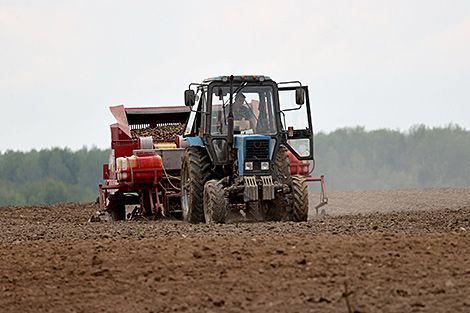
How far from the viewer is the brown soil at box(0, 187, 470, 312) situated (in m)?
6.29

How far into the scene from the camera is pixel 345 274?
6.95m

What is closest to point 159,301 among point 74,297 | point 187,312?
point 187,312

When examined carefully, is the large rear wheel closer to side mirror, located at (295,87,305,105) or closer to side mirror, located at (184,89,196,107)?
side mirror, located at (184,89,196,107)

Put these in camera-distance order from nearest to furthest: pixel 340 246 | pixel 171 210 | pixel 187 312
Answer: pixel 187 312 → pixel 340 246 → pixel 171 210

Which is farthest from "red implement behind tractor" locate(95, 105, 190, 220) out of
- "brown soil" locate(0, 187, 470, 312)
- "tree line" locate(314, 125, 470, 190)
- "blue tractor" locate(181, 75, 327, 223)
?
"tree line" locate(314, 125, 470, 190)

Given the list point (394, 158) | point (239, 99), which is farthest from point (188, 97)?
point (394, 158)

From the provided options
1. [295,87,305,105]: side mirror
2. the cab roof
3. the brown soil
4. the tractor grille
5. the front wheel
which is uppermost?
the cab roof

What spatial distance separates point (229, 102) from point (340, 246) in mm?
5070

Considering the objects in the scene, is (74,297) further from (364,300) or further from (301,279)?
(364,300)

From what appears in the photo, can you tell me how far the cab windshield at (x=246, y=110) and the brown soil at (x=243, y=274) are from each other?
2891 millimetres

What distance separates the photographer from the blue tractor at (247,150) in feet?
39.6

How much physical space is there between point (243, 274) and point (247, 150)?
5204 mm

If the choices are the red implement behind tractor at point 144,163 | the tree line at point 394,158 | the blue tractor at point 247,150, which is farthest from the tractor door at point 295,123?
the tree line at point 394,158

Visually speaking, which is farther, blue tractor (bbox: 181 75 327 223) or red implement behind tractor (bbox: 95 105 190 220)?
red implement behind tractor (bbox: 95 105 190 220)
